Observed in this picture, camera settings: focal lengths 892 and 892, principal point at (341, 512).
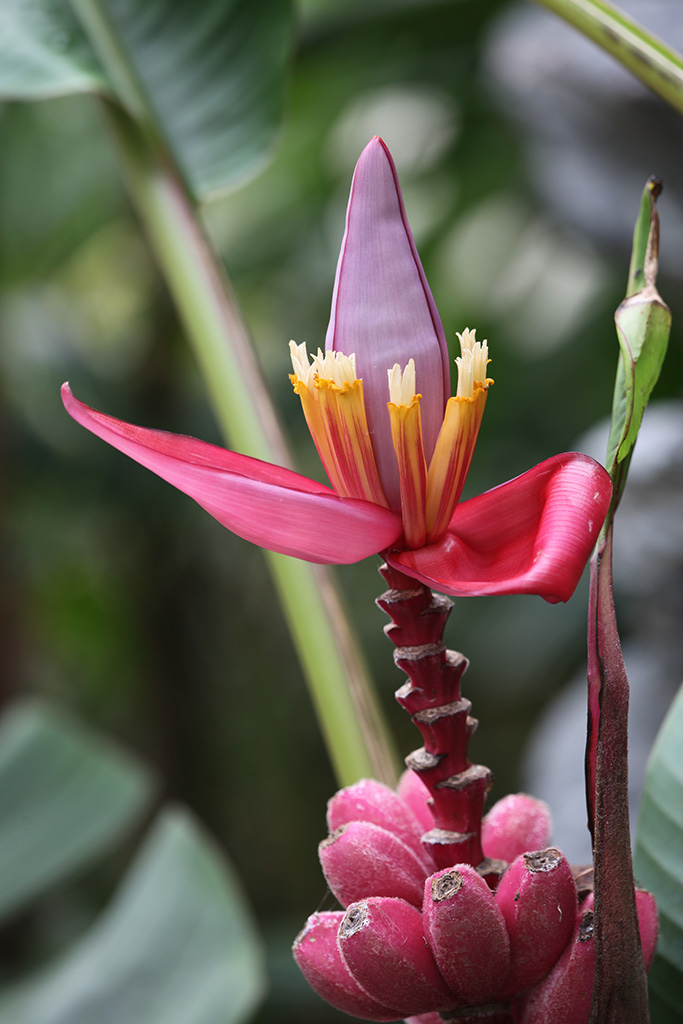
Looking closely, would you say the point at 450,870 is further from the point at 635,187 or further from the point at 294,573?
the point at 635,187

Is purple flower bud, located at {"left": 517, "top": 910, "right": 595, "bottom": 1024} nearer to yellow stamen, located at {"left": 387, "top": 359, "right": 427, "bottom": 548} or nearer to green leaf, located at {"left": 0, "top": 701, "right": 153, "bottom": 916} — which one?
yellow stamen, located at {"left": 387, "top": 359, "right": 427, "bottom": 548}

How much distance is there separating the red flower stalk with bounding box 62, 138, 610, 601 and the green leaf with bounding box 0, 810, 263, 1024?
614 millimetres

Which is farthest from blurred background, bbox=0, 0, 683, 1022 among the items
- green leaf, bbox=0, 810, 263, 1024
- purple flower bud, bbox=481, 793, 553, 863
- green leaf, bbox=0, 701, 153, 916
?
purple flower bud, bbox=481, 793, 553, 863

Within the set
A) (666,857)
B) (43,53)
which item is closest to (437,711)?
(666,857)

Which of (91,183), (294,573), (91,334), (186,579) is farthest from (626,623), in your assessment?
(91,334)

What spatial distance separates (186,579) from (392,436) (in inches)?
Result: 66.7

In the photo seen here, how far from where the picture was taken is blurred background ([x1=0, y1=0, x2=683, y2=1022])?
98 centimetres

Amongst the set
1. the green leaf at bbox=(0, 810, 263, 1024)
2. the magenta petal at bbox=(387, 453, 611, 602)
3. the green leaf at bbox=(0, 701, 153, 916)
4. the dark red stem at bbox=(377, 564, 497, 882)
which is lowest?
the green leaf at bbox=(0, 810, 263, 1024)

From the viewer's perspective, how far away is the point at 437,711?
222 millimetres

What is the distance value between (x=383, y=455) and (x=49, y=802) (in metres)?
0.77

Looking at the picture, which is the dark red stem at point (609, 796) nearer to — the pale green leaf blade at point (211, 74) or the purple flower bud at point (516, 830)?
the purple flower bud at point (516, 830)

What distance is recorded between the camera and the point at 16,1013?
2.86 feet

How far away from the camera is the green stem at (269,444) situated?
41 centimetres

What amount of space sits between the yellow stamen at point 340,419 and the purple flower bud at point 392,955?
10 cm
